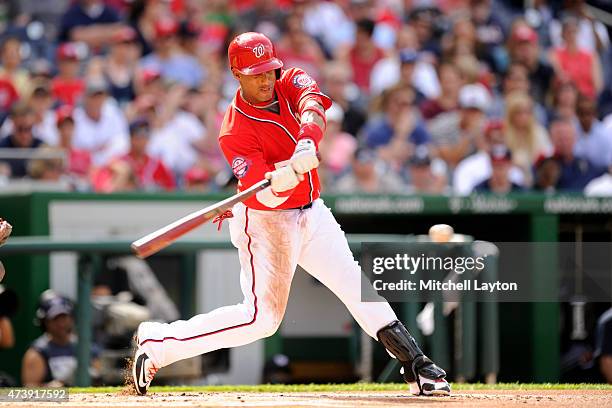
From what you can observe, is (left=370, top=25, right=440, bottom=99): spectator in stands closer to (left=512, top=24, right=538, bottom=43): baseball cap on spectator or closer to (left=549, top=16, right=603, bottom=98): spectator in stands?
(left=512, top=24, right=538, bottom=43): baseball cap on spectator

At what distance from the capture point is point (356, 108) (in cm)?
1187

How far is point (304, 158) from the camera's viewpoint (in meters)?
5.23

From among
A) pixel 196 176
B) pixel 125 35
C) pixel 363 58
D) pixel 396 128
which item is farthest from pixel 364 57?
pixel 196 176

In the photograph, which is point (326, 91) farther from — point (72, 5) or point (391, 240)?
point (391, 240)

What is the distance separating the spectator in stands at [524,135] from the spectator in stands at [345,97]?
1413 millimetres

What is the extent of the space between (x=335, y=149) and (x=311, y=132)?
17.9 ft

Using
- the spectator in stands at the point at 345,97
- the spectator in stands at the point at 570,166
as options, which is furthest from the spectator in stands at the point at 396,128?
the spectator in stands at the point at 570,166

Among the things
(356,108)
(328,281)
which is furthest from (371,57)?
(328,281)

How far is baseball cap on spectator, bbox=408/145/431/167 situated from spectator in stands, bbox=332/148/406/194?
0.82ft

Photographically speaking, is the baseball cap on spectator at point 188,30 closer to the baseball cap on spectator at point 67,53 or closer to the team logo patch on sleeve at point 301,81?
the baseball cap on spectator at point 67,53

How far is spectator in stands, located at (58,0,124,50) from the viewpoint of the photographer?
39.7 ft

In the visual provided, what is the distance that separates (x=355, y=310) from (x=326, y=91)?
20.7 feet

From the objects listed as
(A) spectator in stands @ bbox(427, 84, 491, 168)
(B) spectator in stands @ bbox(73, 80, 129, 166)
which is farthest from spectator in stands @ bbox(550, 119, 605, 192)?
(B) spectator in stands @ bbox(73, 80, 129, 166)

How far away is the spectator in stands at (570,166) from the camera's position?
10.6 metres
